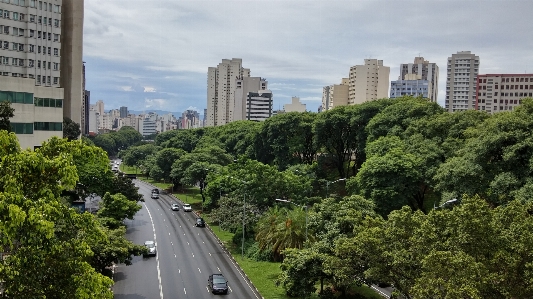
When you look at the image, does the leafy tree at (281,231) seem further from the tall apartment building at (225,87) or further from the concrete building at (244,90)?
the tall apartment building at (225,87)

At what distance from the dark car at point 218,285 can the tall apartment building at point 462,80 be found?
422ft

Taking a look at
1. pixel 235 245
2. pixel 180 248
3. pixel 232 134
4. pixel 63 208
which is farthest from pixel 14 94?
pixel 232 134

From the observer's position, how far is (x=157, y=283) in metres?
33.9

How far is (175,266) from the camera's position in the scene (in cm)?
3894

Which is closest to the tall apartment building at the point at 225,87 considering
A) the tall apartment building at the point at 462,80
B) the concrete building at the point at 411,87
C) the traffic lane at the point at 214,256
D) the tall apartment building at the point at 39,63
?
the concrete building at the point at 411,87

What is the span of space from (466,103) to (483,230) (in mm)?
139488

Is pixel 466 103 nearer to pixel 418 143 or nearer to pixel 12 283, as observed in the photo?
pixel 418 143

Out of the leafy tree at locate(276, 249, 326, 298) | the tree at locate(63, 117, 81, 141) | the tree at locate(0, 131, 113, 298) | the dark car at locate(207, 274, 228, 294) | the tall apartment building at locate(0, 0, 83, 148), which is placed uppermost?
the tall apartment building at locate(0, 0, 83, 148)

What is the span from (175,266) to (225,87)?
151 m

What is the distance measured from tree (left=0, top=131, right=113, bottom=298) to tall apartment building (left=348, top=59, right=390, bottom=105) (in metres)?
139

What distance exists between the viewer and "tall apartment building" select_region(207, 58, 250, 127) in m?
184

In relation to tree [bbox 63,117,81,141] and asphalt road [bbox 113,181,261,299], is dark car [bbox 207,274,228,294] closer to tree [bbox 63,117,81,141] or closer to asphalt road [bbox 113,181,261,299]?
asphalt road [bbox 113,181,261,299]

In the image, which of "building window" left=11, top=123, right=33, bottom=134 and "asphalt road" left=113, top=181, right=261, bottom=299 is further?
"building window" left=11, top=123, right=33, bottom=134

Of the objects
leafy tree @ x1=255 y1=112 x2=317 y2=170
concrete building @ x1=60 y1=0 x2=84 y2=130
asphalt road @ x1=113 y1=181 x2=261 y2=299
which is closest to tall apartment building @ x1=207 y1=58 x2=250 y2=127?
concrete building @ x1=60 y1=0 x2=84 y2=130
